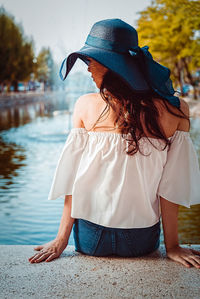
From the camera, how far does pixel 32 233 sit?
4.13 metres

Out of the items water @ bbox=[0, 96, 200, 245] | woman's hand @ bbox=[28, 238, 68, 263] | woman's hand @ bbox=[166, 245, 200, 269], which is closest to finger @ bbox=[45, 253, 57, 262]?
woman's hand @ bbox=[28, 238, 68, 263]

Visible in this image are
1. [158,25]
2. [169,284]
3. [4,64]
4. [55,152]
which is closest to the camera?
[169,284]

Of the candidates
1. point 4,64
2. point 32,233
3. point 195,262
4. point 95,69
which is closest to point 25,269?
point 195,262

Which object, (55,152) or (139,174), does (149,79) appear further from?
(55,152)

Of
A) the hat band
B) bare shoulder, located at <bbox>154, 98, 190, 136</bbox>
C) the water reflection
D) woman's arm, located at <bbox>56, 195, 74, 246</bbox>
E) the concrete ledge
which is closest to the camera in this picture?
the concrete ledge

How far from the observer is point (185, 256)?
71.1 inches

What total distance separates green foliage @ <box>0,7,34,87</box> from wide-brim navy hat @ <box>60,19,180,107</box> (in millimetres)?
37823

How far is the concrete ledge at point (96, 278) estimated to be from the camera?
1.52 m

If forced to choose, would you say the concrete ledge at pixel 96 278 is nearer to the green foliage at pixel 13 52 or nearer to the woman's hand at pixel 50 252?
the woman's hand at pixel 50 252

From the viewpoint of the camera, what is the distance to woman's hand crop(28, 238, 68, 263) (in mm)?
1808

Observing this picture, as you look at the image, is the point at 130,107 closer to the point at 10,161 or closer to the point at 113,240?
the point at 113,240

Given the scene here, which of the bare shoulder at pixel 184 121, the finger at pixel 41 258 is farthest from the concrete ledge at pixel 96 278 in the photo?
the bare shoulder at pixel 184 121

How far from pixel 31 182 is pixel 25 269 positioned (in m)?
4.57

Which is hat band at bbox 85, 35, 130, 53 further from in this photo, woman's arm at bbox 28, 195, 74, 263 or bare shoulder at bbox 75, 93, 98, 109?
woman's arm at bbox 28, 195, 74, 263
